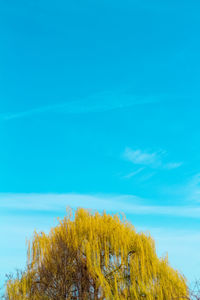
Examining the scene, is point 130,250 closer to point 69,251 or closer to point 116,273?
point 116,273

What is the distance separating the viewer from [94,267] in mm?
13125

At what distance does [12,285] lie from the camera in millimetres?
13695

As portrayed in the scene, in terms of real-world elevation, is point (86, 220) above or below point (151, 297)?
above

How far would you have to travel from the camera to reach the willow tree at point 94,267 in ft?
43.1

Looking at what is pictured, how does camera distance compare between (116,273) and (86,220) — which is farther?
(86,220)

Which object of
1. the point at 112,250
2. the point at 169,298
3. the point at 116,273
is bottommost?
the point at 169,298

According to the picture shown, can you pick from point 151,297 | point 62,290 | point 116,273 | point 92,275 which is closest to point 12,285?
point 62,290

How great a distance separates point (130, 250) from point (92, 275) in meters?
1.94

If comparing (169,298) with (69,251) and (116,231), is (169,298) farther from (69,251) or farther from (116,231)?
(69,251)

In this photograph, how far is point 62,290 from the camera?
12992 mm

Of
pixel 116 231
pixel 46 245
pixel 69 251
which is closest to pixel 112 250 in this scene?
pixel 116 231

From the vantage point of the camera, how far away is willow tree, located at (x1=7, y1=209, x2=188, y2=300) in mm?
13148

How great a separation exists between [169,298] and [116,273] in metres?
2.41

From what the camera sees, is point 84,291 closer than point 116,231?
Yes
